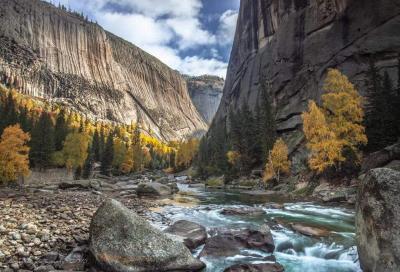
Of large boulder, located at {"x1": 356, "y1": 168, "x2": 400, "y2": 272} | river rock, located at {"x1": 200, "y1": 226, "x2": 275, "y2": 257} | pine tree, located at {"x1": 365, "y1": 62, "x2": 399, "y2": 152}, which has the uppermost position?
pine tree, located at {"x1": 365, "y1": 62, "x2": 399, "y2": 152}

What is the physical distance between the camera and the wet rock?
55.3 ft

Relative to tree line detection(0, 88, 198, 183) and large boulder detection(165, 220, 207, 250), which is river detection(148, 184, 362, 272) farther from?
tree line detection(0, 88, 198, 183)

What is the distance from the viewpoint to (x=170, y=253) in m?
12.2

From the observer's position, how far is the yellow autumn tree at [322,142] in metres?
34.2

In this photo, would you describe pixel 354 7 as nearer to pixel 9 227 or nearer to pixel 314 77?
pixel 314 77

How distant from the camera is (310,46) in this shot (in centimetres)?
6581

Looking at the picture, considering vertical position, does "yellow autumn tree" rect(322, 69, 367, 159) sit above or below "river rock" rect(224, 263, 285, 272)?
above

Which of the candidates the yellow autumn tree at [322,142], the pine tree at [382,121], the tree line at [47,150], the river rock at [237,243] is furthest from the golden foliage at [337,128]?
the tree line at [47,150]

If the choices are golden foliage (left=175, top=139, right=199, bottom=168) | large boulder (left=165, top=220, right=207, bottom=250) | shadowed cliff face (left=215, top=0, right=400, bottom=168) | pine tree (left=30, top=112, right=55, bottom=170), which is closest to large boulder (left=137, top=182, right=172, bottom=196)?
large boulder (left=165, top=220, right=207, bottom=250)

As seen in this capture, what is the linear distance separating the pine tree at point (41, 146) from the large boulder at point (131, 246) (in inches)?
2154

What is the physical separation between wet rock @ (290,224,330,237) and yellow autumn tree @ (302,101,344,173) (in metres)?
17.7

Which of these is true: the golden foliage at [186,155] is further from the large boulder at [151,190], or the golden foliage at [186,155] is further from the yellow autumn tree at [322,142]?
the yellow autumn tree at [322,142]

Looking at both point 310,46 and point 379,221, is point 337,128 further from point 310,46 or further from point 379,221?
point 310,46

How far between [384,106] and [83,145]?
5422 centimetres
